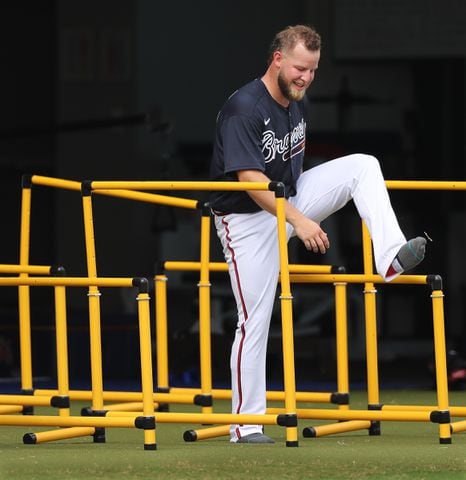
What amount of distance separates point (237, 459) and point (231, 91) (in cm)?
633

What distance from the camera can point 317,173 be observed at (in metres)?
6.23

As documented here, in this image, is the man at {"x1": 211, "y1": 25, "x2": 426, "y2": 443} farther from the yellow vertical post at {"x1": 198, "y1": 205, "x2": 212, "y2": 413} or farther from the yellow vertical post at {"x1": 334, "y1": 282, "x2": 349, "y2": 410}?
the yellow vertical post at {"x1": 198, "y1": 205, "x2": 212, "y2": 413}

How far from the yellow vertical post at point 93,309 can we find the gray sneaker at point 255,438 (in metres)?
0.54

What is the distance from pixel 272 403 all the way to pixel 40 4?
521cm

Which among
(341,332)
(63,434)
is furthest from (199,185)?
(341,332)

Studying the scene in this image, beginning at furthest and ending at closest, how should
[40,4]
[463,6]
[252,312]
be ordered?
[40,4] < [463,6] < [252,312]

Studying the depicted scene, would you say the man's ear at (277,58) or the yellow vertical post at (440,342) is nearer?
the yellow vertical post at (440,342)

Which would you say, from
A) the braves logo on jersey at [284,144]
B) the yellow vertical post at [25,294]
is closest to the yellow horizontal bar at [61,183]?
the yellow vertical post at [25,294]

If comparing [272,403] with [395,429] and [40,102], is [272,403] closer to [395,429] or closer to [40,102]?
[395,429]

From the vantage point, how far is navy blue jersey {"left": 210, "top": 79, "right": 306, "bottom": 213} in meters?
5.96

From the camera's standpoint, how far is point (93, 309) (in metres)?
6.09

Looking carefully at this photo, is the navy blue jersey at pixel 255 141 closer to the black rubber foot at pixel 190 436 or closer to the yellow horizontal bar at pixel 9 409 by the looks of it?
the black rubber foot at pixel 190 436

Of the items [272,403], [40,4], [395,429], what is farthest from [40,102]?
[395,429]

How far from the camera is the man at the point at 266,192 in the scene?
5.95m
